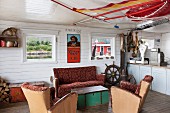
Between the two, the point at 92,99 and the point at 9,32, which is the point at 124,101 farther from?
the point at 9,32

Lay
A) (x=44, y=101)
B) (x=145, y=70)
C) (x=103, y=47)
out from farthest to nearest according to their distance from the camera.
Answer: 1. (x=103, y=47)
2. (x=145, y=70)
3. (x=44, y=101)

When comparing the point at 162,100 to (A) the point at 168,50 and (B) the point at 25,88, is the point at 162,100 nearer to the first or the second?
(A) the point at 168,50

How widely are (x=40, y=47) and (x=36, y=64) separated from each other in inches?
23.8

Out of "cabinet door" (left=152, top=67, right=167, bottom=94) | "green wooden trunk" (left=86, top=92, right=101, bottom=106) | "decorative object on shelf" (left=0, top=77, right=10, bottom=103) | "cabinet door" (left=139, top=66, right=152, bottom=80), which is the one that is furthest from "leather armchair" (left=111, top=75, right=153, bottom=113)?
"decorative object on shelf" (left=0, top=77, right=10, bottom=103)

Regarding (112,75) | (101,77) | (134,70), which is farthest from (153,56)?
(101,77)

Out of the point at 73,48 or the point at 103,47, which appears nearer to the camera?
the point at 73,48

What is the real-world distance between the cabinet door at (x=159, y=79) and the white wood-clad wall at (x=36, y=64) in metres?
1.87

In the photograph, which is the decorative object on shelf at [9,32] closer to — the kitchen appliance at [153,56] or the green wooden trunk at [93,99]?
the green wooden trunk at [93,99]

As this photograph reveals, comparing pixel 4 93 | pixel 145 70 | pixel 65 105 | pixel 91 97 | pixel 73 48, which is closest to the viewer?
pixel 65 105

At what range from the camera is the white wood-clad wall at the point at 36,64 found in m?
4.46

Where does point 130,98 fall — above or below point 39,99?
below

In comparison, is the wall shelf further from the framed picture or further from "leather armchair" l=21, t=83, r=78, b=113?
"leather armchair" l=21, t=83, r=78, b=113

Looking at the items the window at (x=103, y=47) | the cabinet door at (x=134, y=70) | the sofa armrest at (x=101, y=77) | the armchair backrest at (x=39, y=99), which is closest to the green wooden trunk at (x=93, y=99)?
the sofa armrest at (x=101, y=77)

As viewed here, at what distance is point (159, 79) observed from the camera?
5020 mm
